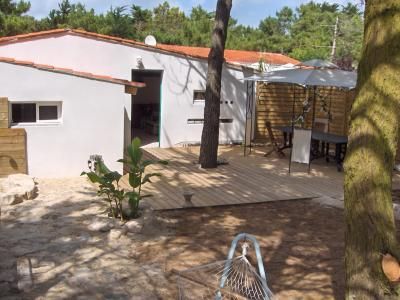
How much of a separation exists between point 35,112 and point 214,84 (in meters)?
4.20

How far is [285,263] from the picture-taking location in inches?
247

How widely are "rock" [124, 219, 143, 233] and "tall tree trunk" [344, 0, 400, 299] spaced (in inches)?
173

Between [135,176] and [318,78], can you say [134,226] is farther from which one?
[318,78]

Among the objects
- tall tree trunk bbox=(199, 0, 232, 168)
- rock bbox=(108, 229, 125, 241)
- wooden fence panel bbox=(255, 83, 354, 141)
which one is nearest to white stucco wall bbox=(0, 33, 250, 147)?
wooden fence panel bbox=(255, 83, 354, 141)

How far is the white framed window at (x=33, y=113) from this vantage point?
10.2m

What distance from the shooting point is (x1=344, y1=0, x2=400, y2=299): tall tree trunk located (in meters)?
3.03

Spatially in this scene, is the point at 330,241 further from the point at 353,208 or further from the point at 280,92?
the point at 280,92

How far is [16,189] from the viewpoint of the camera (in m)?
8.63

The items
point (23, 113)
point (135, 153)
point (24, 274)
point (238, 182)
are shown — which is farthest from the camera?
point (238, 182)

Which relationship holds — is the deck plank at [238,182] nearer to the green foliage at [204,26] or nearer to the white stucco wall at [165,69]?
the white stucco wall at [165,69]

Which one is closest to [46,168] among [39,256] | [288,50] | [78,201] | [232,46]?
[78,201]

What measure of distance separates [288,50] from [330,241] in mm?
43623

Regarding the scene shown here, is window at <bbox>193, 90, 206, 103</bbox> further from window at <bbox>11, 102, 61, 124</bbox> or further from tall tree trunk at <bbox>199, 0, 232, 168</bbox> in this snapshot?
window at <bbox>11, 102, 61, 124</bbox>

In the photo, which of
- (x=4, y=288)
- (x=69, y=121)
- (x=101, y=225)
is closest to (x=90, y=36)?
(x=69, y=121)
